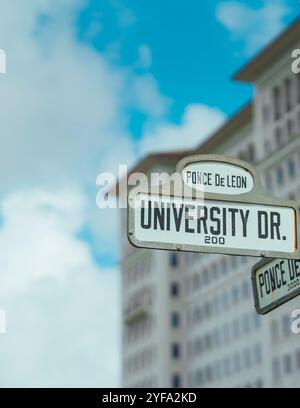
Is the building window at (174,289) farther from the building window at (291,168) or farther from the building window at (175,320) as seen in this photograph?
the building window at (291,168)

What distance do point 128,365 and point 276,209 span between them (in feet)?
373

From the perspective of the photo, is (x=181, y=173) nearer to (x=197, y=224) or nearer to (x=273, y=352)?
(x=197, y=224)

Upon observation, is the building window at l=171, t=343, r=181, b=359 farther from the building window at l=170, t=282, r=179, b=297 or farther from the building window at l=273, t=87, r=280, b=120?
the building window at l=273, t=87, r=280, b=120

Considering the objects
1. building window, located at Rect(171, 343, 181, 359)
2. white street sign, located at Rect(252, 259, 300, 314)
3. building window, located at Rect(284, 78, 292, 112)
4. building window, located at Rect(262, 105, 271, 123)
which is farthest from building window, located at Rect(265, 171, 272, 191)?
white street sign, located at Rect(252, 259, 300, 314)

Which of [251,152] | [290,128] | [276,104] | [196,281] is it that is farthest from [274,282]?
[196,281]

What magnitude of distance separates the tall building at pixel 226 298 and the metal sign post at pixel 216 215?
67908mm

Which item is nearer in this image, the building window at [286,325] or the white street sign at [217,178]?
the white street sign at [217,178]

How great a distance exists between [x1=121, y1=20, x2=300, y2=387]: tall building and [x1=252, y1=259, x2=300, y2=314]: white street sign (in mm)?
67471

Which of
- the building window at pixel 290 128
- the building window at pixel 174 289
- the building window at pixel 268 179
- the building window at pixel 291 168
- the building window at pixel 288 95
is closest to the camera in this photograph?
the building window at pixel 291 168

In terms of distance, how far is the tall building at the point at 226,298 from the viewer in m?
88.2

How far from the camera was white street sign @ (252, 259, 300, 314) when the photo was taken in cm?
590

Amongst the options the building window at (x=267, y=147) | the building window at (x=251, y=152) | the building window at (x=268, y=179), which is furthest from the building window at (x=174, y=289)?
the building window at (x=267, y=147)
